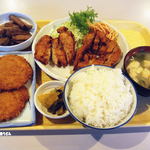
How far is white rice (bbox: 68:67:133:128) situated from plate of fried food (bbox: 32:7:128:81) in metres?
0.45

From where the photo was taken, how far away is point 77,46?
7.68 ft

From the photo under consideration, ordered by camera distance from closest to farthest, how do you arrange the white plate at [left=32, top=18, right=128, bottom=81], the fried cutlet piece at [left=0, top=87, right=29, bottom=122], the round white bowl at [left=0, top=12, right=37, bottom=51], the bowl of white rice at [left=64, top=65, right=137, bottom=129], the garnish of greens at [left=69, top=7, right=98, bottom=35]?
the bowl of white rice at [left=64, top=65, right=137, bottom=129] → the fried cutlet piece at [left=0, top=87, right=29, bottom=122] → the white plate at [left=32, top=18, right=128, bottom=81] → the round white bowl at [left=0, top=12, right=37, bottom=51] → the garnish of greens at [left=69, top=7, right=98, bottom=35]

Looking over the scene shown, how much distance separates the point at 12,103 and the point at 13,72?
31 cm

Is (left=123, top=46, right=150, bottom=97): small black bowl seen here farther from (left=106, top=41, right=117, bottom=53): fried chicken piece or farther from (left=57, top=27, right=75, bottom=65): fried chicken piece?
(left=57, top=27, right=75, bottom=65): fried chicken piece

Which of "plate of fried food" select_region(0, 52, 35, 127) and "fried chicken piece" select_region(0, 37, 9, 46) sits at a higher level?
"fried chicken piece" select_region(0, 37, 9, 46)

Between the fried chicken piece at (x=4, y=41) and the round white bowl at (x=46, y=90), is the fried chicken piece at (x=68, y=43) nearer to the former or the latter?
the round white bowl at (x=46, y=90)

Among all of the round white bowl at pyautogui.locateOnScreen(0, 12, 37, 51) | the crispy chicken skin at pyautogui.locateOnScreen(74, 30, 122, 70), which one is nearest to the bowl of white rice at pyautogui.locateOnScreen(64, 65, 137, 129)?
the crispy chicken skin at pyautogui.locateOnScreen(74, 30, 122, 70)

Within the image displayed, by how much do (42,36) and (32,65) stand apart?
0.37 metres

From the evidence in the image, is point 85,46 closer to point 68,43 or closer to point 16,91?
point 68,43

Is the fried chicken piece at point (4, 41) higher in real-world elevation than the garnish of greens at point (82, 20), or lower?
lower

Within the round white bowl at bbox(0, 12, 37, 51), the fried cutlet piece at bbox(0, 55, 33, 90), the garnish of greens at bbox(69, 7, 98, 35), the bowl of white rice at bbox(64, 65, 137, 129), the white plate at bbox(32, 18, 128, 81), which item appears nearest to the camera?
the bowl of white rice at bbox(64, 65, 137, 129)

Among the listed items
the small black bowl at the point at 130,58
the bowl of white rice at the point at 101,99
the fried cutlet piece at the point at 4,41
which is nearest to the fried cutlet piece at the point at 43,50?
the fried cutlet piece at the point at 4,41

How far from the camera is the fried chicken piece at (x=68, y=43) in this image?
2.13 meters

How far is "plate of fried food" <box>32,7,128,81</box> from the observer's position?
2.11 m
